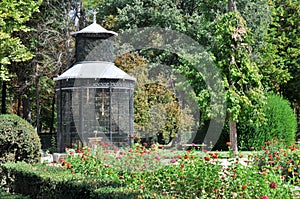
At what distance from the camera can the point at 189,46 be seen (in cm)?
2006

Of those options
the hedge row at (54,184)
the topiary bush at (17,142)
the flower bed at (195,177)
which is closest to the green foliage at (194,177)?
the flower bed at (195,177)

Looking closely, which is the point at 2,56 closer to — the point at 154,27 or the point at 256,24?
the point at 154,27

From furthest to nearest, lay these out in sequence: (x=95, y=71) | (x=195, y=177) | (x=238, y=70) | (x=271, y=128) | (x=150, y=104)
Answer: (x=150, y=104) < (x=271, y=128) < (x=238, y=70) < (x=95, y=71) < (x=195, y=177)

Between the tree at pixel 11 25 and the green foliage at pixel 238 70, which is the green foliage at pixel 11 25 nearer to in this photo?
the tree at pixel 11 25

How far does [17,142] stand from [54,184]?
256cm

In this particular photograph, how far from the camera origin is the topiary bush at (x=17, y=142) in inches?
320

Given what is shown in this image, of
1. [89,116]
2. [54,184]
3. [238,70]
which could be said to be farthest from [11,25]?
[54,184]

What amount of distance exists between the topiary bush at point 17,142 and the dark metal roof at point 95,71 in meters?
3.73

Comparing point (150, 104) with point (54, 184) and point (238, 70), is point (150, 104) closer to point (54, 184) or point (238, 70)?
point (238, 70)

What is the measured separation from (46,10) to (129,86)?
8.95 metres

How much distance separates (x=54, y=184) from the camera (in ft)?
19.4

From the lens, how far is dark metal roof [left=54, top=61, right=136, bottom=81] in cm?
1187

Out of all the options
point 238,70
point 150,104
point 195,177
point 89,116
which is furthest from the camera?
point 150,104

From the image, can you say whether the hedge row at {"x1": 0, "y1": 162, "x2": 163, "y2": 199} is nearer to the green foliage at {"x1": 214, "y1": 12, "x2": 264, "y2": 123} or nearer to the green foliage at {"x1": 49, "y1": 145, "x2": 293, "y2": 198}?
the green foliage at {"x1": 49, "y1": 145, "x2": 293, "y2": 198}
